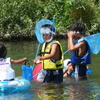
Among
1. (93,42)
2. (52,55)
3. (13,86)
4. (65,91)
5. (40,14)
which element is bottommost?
(65,91)

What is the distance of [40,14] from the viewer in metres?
16.8

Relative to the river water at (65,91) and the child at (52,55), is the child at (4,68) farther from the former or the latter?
the child at (52,55)

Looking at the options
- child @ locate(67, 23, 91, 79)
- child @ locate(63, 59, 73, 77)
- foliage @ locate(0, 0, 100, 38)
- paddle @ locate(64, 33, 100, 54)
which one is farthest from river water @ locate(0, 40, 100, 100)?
foliage @ locate(0, 0, 100, 38)

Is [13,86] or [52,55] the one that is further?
[52,55]

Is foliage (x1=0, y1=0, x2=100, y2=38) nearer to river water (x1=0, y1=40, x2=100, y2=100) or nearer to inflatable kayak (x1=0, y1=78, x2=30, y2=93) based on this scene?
river water (x1=0, y1=40, x2=100, y2=100)

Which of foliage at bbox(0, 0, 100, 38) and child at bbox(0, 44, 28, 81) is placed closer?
child at bbox(0, 44, 28, 81)

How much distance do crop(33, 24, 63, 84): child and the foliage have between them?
388 inches

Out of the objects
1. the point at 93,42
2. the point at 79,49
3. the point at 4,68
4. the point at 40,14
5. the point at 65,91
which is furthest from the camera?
the point at 40,14

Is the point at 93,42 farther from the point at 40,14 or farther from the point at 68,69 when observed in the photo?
the point at 40,14

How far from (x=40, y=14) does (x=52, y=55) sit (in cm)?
1159

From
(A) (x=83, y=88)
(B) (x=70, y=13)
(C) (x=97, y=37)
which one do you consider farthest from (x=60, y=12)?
(A) (x=83, y=88)

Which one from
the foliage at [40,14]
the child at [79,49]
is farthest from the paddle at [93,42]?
the foliage at [40,14]

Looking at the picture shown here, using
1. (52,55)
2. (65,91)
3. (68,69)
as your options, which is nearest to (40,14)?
(68,69)

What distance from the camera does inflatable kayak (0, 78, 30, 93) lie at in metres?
5.08
